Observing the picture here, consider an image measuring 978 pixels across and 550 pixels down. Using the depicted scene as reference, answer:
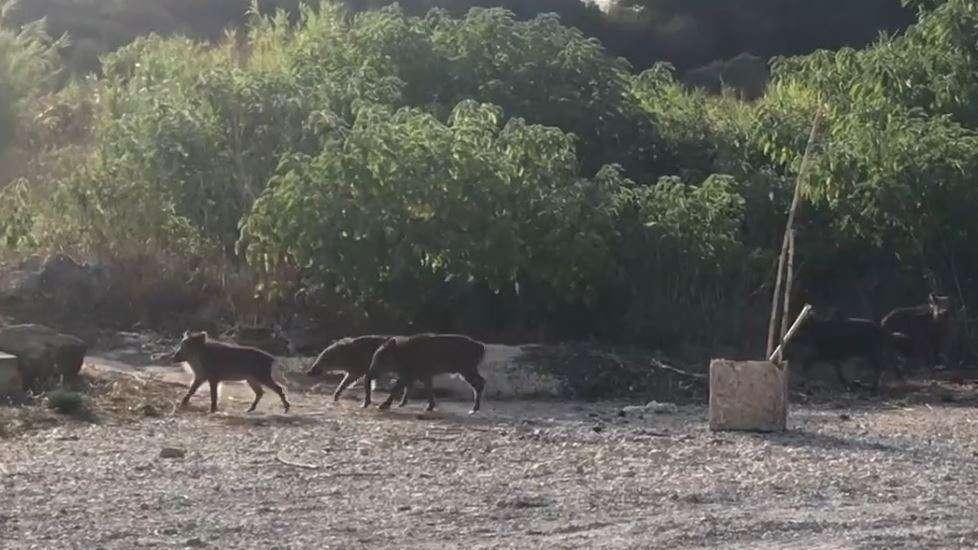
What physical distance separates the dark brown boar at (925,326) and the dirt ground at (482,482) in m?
4.82

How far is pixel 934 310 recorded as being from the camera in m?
22.3

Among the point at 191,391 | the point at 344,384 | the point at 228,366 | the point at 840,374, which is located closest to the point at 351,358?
the point at 344,384

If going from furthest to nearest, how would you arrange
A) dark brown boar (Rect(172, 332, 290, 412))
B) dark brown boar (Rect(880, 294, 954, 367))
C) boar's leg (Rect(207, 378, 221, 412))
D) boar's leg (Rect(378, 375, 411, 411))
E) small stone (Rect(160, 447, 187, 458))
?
dark brown boar (Rect(880, 294, 954, 367)), boar's leg (Rect(378, 375, 411, 411)), dark brown boar (Rect(172, 332, 290, 412)), boar's leg (Rect(207, 378, 221, 412)), small stone (Rect(160, 447, 187, 458))

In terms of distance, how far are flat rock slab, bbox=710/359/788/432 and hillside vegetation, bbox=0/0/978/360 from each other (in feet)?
20.4

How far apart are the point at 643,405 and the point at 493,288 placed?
3994 millimetres

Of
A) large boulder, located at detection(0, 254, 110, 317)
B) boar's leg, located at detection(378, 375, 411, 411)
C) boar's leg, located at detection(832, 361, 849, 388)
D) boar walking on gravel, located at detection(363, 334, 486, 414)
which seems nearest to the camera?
boar's leg, located at detection(378, 375, 411, 411)

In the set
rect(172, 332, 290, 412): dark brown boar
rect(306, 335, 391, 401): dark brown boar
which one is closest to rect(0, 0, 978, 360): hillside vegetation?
rect(306, 335, 391, 401): dark brown boar

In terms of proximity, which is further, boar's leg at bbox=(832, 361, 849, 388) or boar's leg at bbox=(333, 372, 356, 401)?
boar's leg at bbox=(832, 361, 849, 388)

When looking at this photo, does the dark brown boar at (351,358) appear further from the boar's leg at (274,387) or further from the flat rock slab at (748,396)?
the flat rock slab at (748,396)

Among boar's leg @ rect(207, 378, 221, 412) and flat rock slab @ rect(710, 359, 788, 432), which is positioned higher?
flat rock slab @ rect(710, 359, 788, 432)

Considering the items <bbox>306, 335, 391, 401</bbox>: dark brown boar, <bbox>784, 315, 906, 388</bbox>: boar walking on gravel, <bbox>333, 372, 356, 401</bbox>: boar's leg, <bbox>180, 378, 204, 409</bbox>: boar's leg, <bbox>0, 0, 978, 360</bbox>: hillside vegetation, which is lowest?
<bbox>180, 378, 204, 409</bbox>: boar's leg

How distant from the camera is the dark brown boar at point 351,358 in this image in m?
18.3

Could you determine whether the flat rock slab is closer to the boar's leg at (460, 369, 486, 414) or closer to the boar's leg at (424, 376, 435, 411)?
the boar's leg at (460, 369, 486, 414)

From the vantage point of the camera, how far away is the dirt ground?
10312mm
